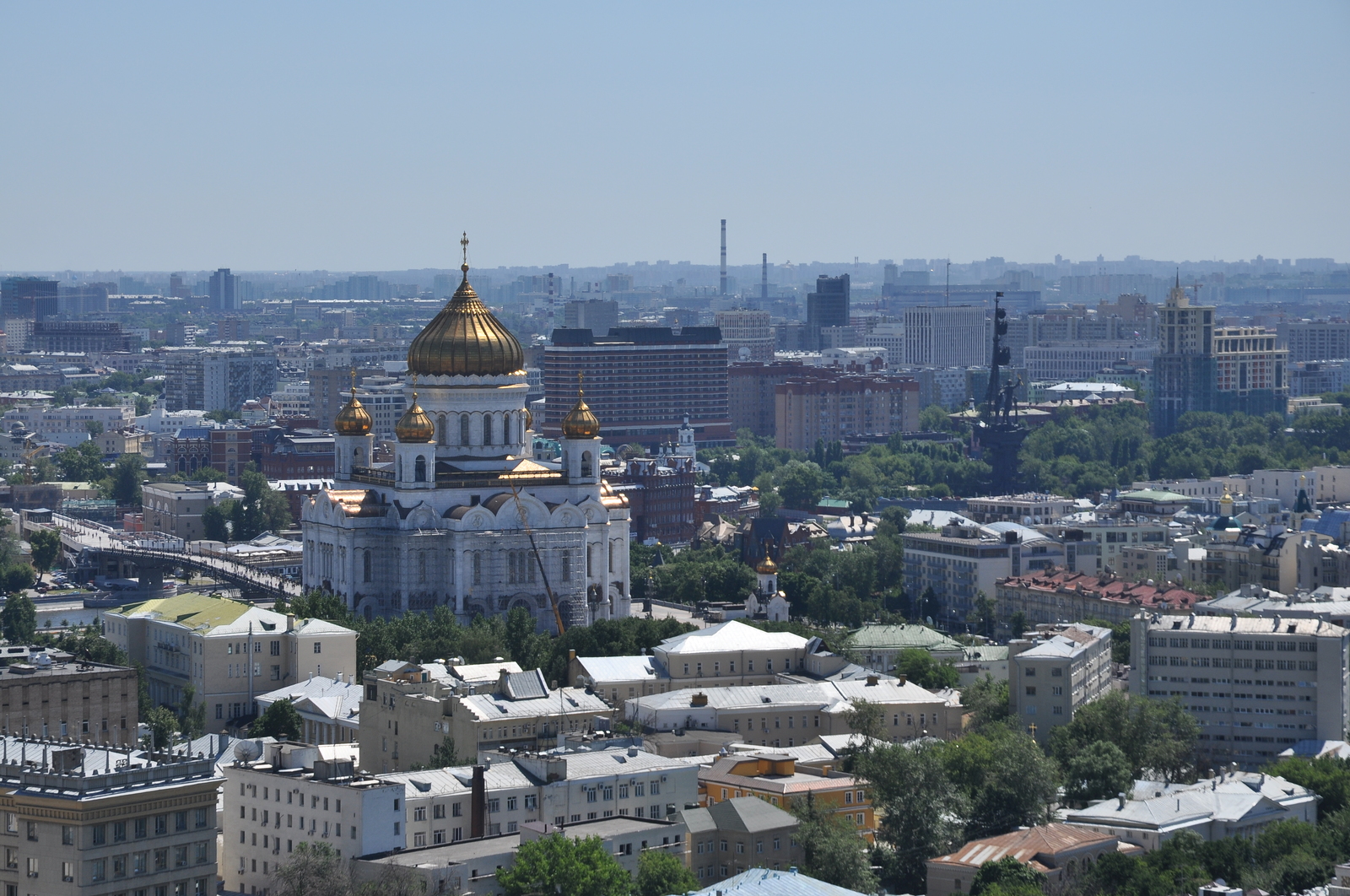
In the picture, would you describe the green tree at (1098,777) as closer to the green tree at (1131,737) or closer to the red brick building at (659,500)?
the green tree at (1131,737)

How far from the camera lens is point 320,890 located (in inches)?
2142

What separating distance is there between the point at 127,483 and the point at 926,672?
279 ft

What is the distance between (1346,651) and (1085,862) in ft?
78.4

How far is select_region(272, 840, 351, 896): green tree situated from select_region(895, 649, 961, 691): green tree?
2789 cm

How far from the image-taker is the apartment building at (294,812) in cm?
5800

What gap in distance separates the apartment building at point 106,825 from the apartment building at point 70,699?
59.7 ft

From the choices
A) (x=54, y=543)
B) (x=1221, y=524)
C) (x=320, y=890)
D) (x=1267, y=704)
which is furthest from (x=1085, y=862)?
(x=54, y=543)

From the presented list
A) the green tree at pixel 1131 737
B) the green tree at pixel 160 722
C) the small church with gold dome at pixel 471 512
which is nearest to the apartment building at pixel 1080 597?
the small church with gold dome at pixel 471 512

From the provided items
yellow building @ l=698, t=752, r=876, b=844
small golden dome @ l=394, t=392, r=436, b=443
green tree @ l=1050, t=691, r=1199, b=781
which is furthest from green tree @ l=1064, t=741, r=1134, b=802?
small golden dome @ l=394, t=392, r=436, b=443

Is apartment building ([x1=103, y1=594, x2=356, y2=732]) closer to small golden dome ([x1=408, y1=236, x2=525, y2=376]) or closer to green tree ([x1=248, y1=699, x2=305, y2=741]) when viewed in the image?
green tree ([x1=248, y1=699, x2=305, y2=741])

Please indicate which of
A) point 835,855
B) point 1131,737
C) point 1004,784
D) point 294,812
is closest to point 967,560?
point 1131,737

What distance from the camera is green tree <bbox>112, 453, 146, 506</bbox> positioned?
160 m

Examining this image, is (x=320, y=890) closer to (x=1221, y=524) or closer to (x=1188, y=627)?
(x=1188, y=627)

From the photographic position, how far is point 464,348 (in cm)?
9662
